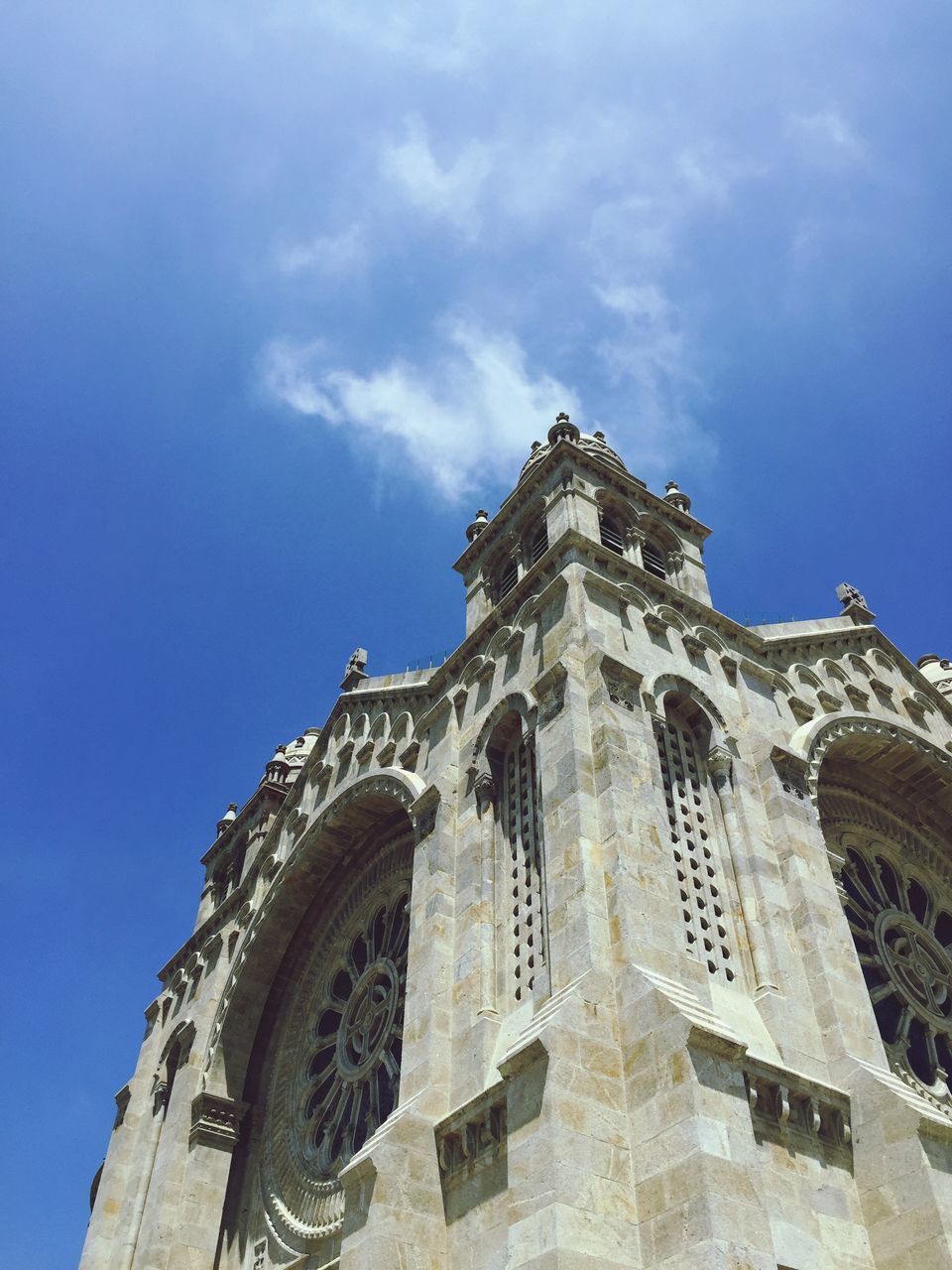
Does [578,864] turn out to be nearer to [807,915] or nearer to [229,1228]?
[807,915]

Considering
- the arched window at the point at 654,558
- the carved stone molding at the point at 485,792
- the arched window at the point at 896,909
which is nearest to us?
the carved stone molding at the point at 485,792

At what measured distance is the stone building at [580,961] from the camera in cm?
1148

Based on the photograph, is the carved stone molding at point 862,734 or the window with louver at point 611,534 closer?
the carved stone molding at point 862,734

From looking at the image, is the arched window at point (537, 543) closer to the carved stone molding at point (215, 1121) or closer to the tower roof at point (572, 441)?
the tower roof at point (572, 441)

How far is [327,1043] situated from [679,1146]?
11.6 meters

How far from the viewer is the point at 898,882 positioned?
20.3 m

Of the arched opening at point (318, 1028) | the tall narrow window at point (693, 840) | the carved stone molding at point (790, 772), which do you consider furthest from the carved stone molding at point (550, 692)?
the arched opening at point (318, 1028)

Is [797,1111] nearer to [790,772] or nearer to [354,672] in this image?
[790,772]

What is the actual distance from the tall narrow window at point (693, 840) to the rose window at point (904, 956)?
3692mm

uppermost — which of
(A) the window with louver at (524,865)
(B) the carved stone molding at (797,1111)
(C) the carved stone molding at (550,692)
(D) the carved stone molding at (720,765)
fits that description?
(C) the carved stone molding at (550,692)

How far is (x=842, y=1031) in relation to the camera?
13672 millimetres

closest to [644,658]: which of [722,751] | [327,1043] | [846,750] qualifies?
[722,751]

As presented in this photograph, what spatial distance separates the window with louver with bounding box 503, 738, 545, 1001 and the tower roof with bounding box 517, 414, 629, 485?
26.0 feet

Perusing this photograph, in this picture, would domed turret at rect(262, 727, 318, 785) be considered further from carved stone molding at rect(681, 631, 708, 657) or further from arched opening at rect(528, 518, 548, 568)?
carved stone molding at rect(681, 631, 708, 657)
